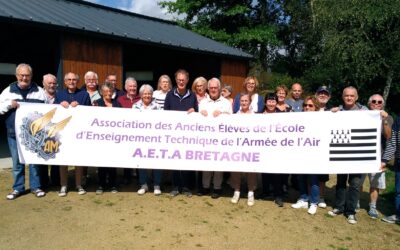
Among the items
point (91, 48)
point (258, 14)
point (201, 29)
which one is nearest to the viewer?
point (91, 48)

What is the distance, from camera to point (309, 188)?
5551mm

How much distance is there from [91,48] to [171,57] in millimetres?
6771

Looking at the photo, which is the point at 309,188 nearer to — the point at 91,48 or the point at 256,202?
the point at 256,202

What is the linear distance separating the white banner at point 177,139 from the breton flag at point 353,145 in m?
0.01

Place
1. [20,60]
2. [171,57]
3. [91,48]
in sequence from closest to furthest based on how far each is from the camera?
[91,48] → [20,60] → [171,57]

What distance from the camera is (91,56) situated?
30.9 feet

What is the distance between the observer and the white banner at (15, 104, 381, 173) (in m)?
5.32

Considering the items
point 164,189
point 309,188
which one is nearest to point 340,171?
point 309,188

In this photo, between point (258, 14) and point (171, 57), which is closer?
point (171, 57)

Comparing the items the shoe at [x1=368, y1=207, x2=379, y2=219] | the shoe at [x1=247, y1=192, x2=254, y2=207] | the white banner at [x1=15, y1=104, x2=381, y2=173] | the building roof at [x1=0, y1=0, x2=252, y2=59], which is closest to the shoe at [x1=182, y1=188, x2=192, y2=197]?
the white banner at [x1=15, y1=104, x2=381, y2=173]

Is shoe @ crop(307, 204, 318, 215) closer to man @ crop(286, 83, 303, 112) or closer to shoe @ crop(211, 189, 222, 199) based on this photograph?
shoe @ crop(211, 189, 222, 199)

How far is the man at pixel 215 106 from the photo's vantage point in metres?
5.53

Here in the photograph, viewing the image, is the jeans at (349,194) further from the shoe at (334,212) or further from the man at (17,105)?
the man at (17,105)

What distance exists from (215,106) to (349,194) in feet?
7.65
